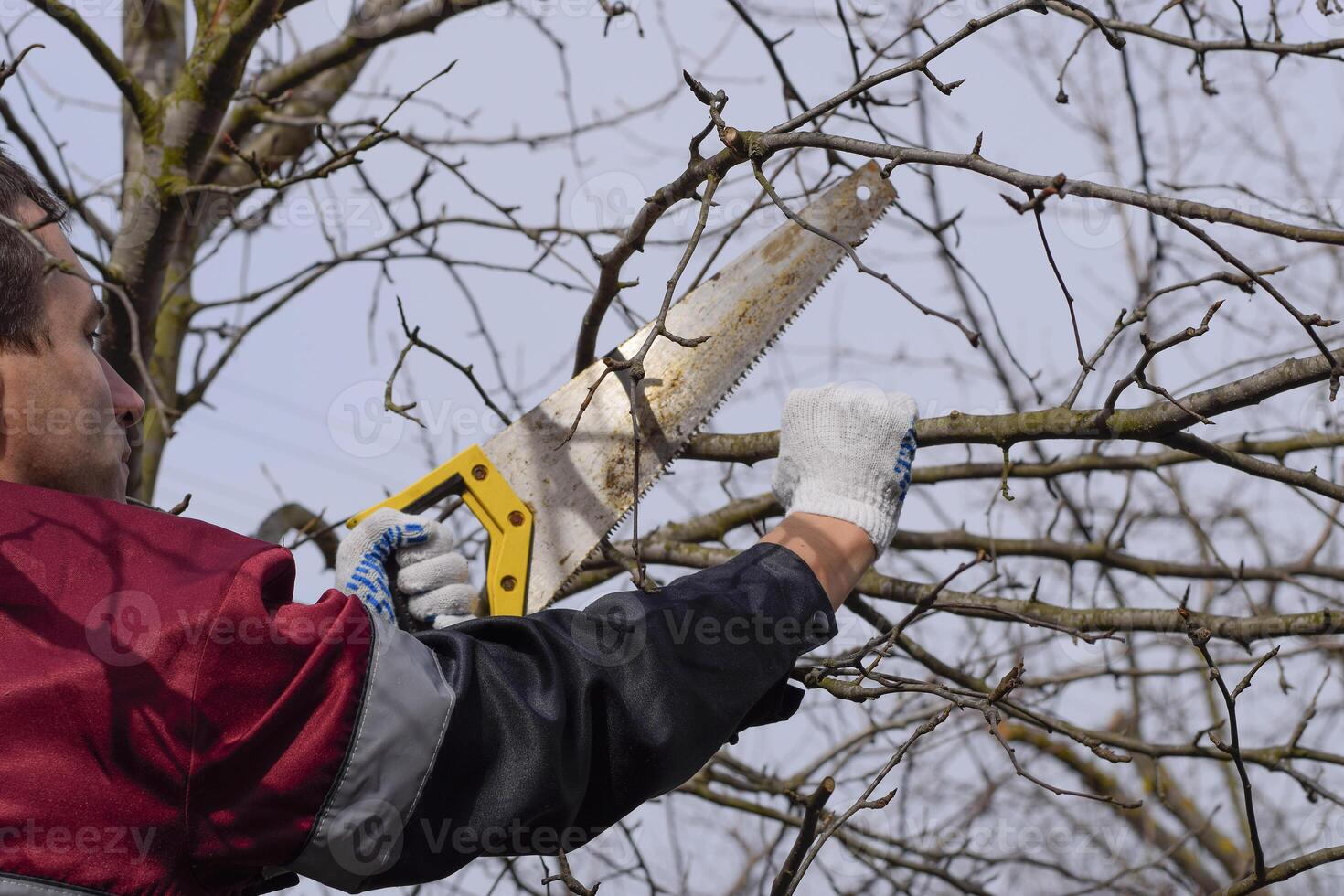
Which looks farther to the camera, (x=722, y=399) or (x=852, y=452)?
(x=722, y=399)

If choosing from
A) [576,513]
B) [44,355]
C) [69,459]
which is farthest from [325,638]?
[576,513]

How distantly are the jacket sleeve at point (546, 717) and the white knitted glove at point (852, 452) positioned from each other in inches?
10.2

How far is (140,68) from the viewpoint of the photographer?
4.82 m

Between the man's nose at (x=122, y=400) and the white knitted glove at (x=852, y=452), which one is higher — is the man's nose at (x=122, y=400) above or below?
below

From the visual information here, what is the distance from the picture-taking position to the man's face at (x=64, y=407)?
74.8 inches

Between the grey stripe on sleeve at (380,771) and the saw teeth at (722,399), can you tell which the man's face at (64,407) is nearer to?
the grey stripe on sleeve at (380,771)

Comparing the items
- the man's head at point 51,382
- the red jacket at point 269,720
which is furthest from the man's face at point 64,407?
the red jacket at point 269,720

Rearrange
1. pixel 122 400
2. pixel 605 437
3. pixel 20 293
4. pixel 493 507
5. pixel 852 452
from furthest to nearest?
1. pixel 605 437
2. pixel 493 507
3. pixel 852 452
4. pixel 122 400
5. pixel 20 293

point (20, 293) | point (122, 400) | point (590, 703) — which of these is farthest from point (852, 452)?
point (20, 293)

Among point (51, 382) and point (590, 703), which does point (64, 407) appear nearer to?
point (51, 382)

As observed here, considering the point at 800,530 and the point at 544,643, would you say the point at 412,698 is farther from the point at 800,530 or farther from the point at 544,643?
the point at 800,530

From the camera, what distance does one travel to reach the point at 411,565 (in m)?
2.62

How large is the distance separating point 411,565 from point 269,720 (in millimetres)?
942

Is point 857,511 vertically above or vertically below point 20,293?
above
